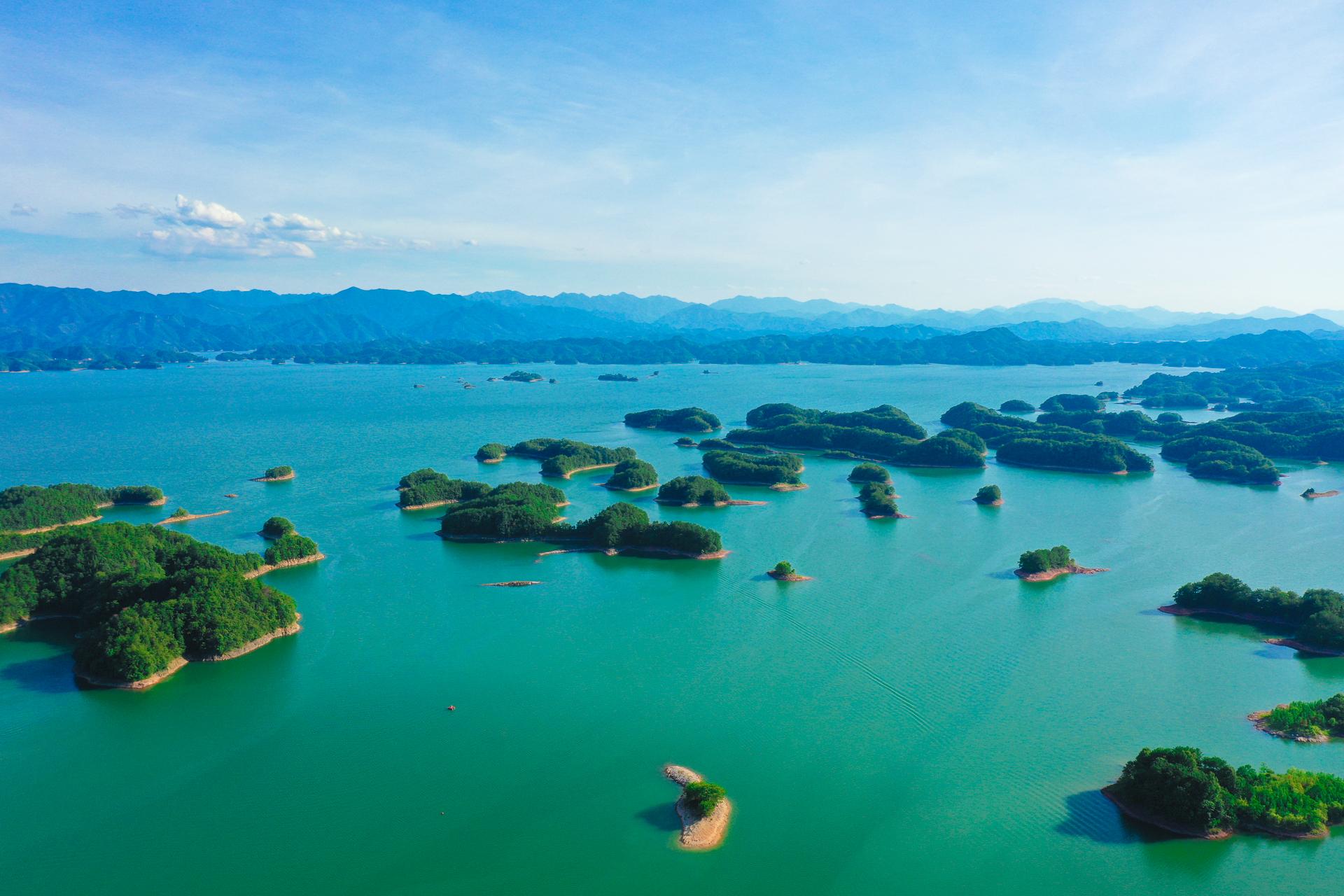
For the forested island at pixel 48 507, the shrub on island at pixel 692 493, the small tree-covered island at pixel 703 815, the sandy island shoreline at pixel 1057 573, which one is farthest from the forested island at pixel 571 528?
the small tree-covered island at pixel 703 815

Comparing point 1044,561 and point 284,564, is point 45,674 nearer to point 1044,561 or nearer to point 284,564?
point 284,564

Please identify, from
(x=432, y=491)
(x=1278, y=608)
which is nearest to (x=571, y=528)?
(x=432, y=491)

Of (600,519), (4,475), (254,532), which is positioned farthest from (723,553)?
(4,475)

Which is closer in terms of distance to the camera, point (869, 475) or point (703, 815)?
point (703, 815)

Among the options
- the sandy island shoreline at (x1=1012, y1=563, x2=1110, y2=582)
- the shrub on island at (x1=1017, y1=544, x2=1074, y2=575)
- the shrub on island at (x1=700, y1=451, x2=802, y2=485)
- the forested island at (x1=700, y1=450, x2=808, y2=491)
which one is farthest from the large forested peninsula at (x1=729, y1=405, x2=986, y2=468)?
the shrub on island at (x1=1017, y1=544, x2=1074, y2=575)

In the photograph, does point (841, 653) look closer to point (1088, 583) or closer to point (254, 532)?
point (1088, 583)

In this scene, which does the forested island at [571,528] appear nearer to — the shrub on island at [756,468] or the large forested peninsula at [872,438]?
the shrub on island at [756,468]
